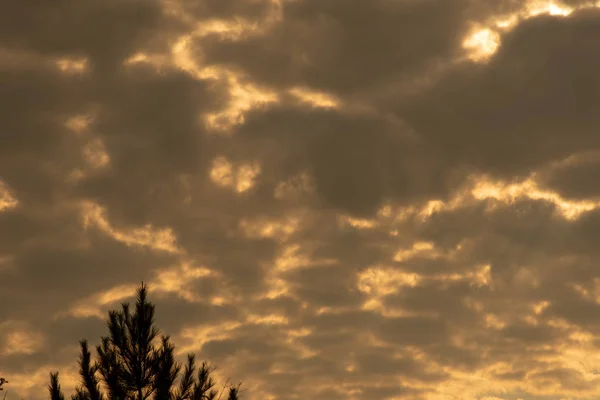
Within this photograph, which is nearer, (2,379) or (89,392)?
(2,379)

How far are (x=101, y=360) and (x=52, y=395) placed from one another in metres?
2.91

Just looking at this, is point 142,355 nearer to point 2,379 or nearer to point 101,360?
point 101,360

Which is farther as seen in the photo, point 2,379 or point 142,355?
point 142,355

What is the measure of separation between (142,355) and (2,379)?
12974 millimetres

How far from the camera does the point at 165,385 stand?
4275 cm

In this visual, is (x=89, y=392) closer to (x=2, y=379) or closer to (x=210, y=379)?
(x=210, y=379)

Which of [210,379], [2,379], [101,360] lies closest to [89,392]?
[101,360]

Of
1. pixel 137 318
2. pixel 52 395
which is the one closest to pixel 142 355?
pixel 137 318

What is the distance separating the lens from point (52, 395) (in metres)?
41.4

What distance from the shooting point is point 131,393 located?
43.2 meters

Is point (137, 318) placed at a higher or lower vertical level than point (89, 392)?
higher

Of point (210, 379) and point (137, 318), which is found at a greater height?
point (137, 318)

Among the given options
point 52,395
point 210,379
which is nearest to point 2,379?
point 52,395

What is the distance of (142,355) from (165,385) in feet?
6.35
